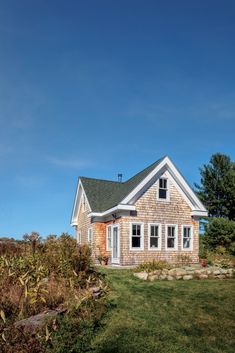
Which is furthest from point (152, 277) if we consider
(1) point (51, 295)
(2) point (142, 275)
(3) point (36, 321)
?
(3) point (36, 321)

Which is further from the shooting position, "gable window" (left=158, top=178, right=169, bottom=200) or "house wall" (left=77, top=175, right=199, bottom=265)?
"gable window" (left=158, top=178, right=169, bottom=200)

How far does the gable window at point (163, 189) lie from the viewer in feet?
69.8

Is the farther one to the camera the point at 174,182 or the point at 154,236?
the point at 174,182

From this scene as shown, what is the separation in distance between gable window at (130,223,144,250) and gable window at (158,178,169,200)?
2492mm

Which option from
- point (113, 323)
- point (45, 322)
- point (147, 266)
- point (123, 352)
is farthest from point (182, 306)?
point (147, 266)

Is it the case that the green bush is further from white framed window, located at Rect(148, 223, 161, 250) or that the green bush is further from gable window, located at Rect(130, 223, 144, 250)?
gable window, located at Rect(130, 223, 144, 250)

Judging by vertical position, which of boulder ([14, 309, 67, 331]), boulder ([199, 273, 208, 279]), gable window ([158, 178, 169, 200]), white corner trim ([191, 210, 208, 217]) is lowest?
boulder ([199, 273, 208, 279])

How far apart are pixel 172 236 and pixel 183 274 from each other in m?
7.06

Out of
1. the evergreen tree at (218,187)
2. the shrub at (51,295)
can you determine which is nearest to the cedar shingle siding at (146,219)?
the shrub at (51,295)

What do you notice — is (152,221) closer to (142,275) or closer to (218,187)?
(142,275)

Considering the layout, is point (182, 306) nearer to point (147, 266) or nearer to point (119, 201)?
point (147, 266)

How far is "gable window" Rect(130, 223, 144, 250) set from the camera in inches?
782

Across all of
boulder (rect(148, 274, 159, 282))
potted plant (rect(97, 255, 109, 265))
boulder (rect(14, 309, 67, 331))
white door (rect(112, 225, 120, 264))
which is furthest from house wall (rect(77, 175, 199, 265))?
boulder (rect(14, 309, 67, 331))

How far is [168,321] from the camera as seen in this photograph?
770 centimetres
